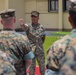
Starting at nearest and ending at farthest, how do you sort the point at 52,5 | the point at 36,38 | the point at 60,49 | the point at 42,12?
the point at 60,49
the point at 36,38
the point at 42,12
the point at 52,5

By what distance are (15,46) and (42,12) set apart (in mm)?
30933

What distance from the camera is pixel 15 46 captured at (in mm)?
5035

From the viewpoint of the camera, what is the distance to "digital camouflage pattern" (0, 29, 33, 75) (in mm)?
5004

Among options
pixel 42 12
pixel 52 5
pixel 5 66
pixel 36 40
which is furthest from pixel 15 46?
pixel 52 5

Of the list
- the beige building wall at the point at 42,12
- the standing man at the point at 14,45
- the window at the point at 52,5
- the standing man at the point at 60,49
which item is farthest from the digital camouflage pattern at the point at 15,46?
the window at the point at 52,5

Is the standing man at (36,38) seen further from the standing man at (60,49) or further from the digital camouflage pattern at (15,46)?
the standing man at (60,49)

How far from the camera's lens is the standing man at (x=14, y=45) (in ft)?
16.4

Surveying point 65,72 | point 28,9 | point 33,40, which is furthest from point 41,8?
point 65,72

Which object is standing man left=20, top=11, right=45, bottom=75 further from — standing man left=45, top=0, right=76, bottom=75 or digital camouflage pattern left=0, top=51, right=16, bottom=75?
digital camouflage pattern left=0, top=51, right=16, bottom=75

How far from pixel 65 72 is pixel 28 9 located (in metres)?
34.1

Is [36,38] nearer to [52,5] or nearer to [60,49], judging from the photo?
[60,49]

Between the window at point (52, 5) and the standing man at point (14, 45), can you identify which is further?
the window at point (52, 5)

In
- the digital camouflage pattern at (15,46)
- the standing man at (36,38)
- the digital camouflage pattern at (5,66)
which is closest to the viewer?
the digital camouflage pattern at (5,66)

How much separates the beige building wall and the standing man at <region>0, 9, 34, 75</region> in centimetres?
2909
